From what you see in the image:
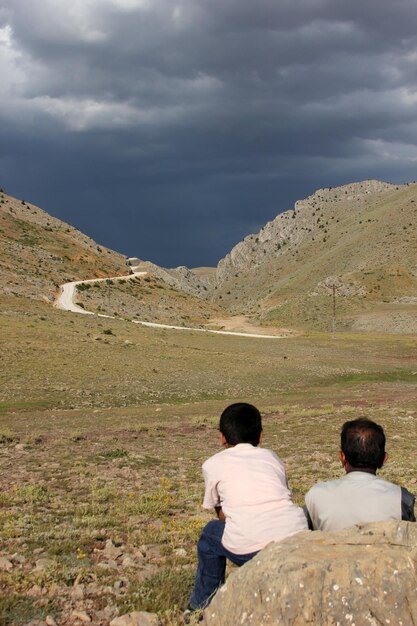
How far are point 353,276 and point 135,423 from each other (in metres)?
104

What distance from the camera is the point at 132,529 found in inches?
385

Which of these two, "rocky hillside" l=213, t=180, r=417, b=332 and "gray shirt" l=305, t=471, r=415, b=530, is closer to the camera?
"gray shirt" l=305, t=471, r=415, b=530

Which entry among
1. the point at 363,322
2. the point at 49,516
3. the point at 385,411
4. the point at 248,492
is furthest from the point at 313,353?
the point at 248,492

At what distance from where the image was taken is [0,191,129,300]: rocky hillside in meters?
99.8

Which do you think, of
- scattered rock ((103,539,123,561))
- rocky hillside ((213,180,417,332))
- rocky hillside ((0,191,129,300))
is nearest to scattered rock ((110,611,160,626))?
scattered rock ((103,539,123,561))

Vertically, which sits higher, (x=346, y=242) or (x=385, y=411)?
(x=346, y=242)

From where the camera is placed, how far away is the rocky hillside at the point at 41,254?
9983 cm

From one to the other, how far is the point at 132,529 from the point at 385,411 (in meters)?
20.8

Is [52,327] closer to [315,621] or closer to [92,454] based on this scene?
[92,454]

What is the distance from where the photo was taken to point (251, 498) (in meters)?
5.80

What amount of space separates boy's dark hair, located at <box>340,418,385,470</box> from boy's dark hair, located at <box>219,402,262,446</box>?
1099 millimetres

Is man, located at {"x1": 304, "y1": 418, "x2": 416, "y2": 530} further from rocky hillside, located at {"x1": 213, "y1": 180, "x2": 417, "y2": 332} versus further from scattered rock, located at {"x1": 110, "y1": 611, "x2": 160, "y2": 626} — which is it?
rocky hillside, located at {"x1": 213, "y1": 180, "x2": 417, "y2": 332}

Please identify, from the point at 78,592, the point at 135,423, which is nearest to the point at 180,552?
the point at 78,592

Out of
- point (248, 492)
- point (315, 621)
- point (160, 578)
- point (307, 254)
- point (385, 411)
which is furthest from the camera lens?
point (307, 254)
